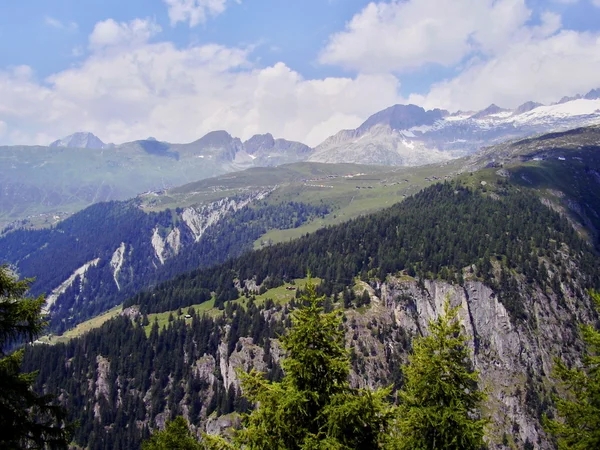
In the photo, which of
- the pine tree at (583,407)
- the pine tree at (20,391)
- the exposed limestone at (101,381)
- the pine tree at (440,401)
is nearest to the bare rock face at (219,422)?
the exposed limestone at (101,381)

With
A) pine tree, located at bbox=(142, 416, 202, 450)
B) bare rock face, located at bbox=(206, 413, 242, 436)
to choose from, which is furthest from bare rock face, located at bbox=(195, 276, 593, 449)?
pine tree, located at bbox=(142, 416, 202, 450)

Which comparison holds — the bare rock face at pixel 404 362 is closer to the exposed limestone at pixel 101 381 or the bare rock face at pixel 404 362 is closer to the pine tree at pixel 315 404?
the exposed limestone at pixel 101 381

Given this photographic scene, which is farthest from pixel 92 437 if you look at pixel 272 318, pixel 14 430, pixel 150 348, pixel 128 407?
pixel 14 430

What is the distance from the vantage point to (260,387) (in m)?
25.1

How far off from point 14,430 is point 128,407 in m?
179

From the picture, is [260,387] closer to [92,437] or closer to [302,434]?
[302,434]

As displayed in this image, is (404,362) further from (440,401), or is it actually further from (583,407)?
(440,401)

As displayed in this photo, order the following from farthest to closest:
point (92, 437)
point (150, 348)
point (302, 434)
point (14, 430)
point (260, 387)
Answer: point (150, 348) < point (92, 437) < point (260, 387) < point (302, 434) < point (14, 430)

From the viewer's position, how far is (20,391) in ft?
68.4

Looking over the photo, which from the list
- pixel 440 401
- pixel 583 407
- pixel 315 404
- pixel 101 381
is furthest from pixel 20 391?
pixel 101 381

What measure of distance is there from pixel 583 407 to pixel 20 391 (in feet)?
101

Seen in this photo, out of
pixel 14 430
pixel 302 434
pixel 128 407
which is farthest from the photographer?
pixel 128 407

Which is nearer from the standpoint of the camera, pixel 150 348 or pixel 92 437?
pixel 92 437

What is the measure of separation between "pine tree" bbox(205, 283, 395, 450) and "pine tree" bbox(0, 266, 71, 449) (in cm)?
970
